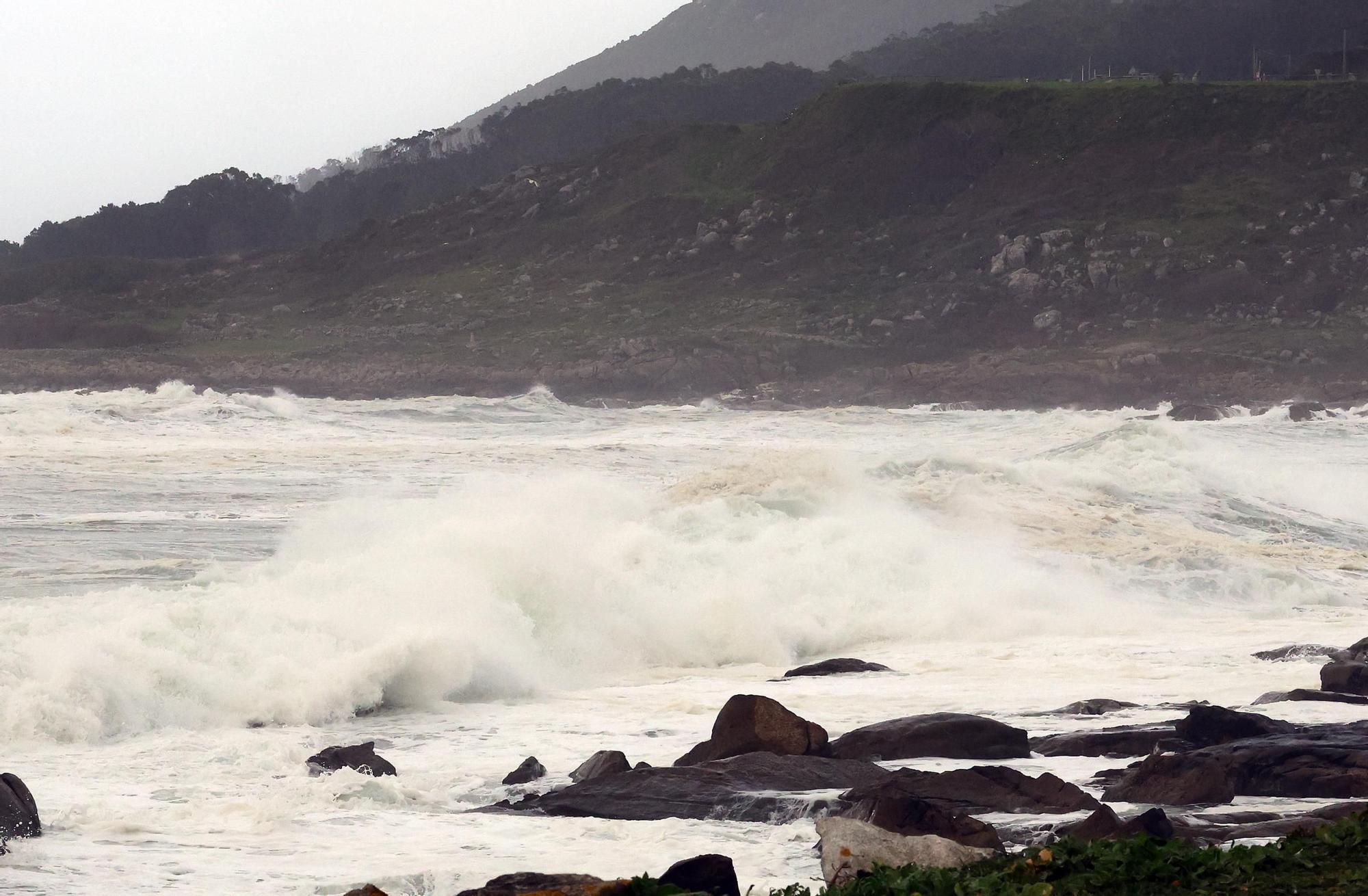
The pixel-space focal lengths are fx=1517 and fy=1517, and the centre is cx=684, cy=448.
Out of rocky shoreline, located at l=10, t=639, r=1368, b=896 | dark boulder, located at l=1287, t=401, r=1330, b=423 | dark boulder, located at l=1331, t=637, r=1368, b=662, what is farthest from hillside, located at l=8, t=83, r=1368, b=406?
rocky shoreline, located at l=10, t=639, r=1368, b=896

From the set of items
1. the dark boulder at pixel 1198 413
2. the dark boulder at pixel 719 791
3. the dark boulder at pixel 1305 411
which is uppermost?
the dark boulder at pixel 719 791

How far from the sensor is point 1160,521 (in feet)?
95.2

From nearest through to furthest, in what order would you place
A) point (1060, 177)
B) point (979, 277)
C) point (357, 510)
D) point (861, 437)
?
point (357, 510) → point (861, 437) → point (979, 277) → point (1060, 177)

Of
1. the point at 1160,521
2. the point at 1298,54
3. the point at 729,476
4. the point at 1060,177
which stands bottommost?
the point at 1160,521

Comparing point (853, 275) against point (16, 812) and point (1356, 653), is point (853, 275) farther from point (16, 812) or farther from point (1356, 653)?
point (16, 812)

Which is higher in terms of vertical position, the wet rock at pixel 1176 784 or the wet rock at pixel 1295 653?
the wet rock at pixel 1176 784

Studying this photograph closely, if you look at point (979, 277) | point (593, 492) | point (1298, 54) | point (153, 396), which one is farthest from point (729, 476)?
point (1298, 54)

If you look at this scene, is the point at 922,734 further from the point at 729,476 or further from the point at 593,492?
the point at 729,476

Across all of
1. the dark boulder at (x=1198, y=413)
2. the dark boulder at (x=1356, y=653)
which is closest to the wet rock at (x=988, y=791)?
the dark boulder at (x=1356, y=653)

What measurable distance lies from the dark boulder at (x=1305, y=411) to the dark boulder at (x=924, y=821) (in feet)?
A: 165

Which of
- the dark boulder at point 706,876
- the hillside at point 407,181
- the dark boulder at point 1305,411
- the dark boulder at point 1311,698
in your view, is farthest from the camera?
the hillside at point 407,181

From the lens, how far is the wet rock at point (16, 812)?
361 inches

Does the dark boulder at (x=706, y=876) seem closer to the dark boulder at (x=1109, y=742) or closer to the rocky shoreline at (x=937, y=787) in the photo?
the rocky shoreline at (x=937, y=787)

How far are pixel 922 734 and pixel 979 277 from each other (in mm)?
77383
